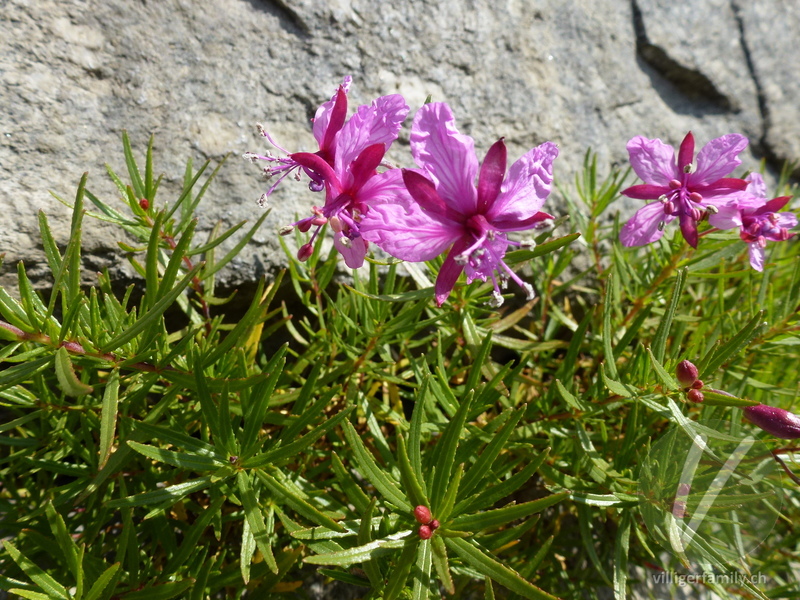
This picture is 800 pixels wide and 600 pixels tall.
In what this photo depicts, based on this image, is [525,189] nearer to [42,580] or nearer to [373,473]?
[373,473]

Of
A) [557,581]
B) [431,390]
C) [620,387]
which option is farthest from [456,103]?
[557,581]

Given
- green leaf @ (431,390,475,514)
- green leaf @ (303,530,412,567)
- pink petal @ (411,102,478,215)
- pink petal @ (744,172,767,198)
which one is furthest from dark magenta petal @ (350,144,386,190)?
pink petal @ (744,172,767,198)

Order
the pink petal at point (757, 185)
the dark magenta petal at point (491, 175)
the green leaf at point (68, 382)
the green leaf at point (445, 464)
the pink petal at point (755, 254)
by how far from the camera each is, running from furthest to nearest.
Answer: the pink petal at point (757, 185)
the pink petal at point (755, 254)
the green leaf at point (445, 464)
the dark magenta petal at point (491, 175)
the green leaf at point (68, 382)

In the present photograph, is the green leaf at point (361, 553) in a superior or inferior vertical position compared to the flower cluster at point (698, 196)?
inferior

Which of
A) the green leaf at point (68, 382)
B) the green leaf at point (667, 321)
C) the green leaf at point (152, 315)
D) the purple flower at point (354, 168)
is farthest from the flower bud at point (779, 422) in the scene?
the green leaf at point (68, 382)

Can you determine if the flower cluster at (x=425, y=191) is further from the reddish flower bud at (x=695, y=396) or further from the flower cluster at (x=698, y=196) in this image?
the flower cluster at (x=698, y=196)

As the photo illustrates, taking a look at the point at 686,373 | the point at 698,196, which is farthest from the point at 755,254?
the point at 686,373
